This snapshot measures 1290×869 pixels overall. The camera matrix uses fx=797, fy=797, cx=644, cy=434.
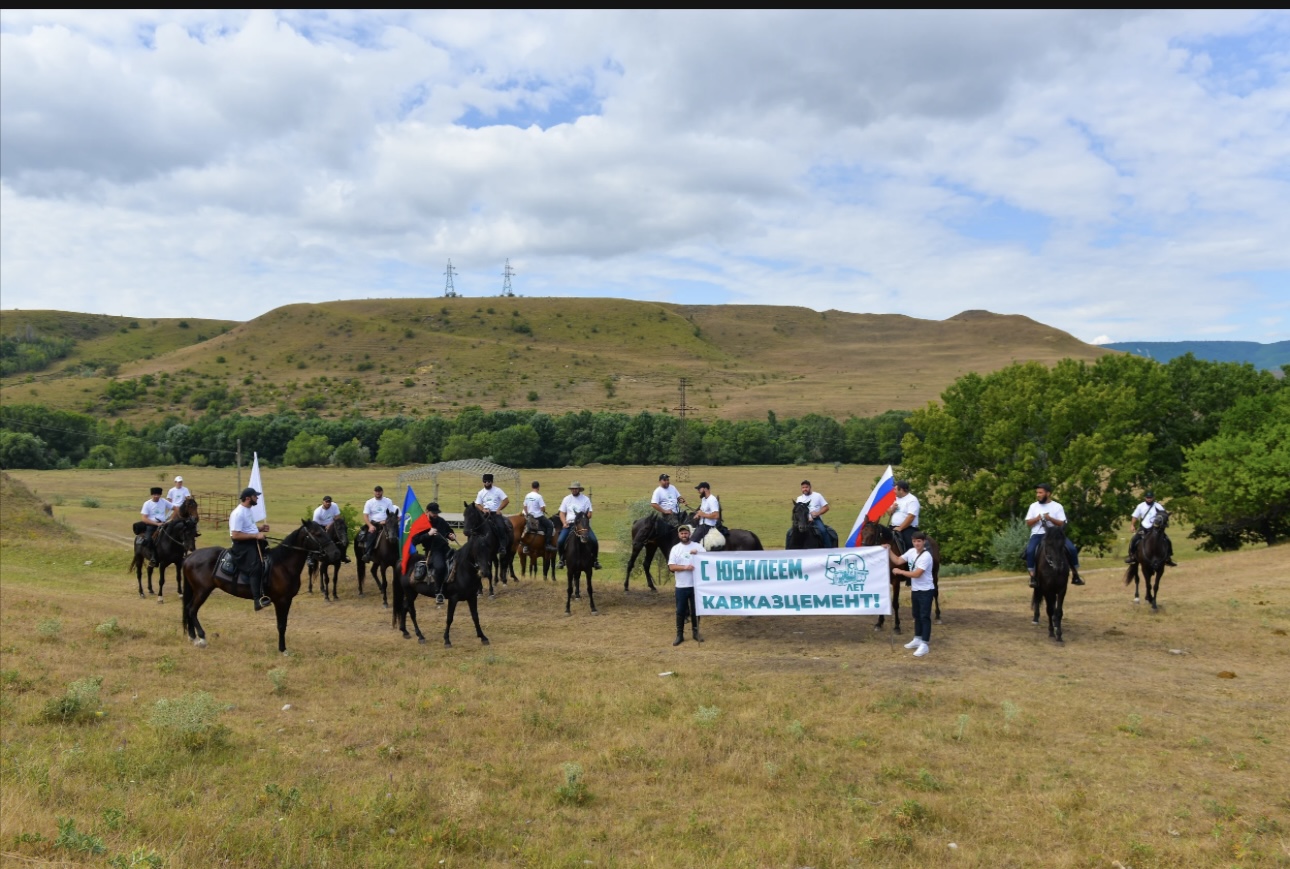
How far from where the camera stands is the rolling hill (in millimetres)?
125125

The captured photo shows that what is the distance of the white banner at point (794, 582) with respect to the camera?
14.6 meters

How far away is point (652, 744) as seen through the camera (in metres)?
9.66

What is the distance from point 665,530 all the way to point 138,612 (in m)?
11.8

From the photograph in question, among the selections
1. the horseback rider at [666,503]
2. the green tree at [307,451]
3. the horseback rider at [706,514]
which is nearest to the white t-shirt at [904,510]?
the horseback rider at [706,514]

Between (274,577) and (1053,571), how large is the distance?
46.4ft

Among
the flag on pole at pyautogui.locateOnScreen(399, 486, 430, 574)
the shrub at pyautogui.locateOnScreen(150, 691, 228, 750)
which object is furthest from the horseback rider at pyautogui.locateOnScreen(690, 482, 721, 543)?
the shrub at pyautogui.locateOnScreen(150, 691, 228, 750)

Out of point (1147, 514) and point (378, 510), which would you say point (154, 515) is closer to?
point (378, 510)

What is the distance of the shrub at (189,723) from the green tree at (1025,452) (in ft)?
117

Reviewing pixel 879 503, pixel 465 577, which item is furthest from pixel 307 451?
pixel 879 503

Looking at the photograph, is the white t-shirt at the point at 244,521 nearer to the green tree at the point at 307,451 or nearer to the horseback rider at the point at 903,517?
the horseback rider at the point at 903,517

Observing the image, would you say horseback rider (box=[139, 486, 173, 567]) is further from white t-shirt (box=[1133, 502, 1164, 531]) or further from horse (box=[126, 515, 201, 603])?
white t-shirt (box=[1133, 502, 1164, 531])

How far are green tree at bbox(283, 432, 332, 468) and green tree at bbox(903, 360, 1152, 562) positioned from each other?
69248 mm

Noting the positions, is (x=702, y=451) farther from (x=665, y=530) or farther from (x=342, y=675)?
(x=342, y=675)

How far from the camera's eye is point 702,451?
93.1 m
